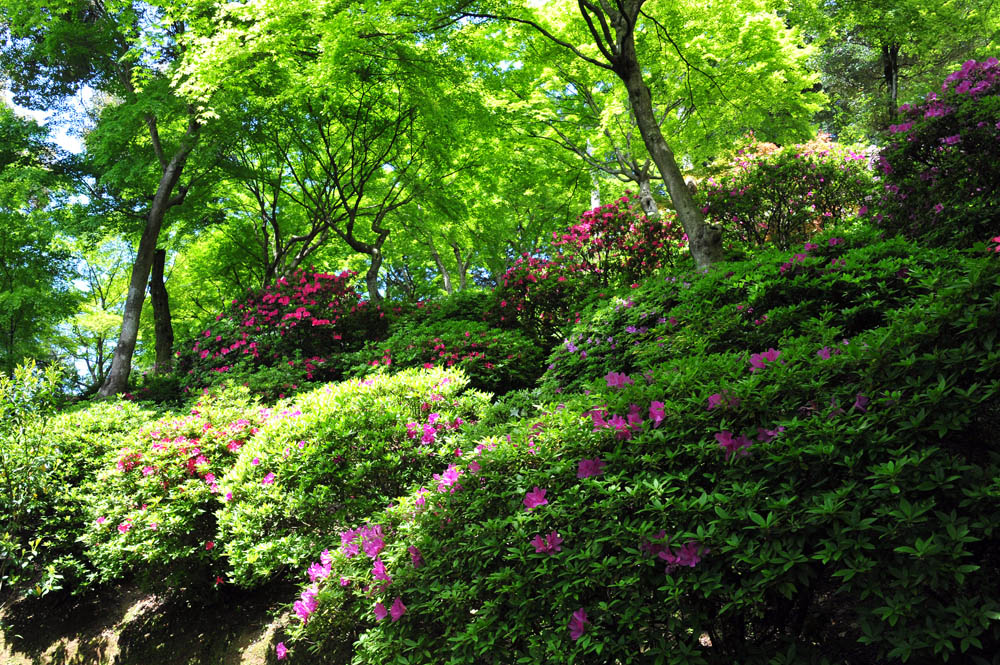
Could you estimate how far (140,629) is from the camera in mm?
3725

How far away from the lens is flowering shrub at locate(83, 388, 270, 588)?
11.3 ft

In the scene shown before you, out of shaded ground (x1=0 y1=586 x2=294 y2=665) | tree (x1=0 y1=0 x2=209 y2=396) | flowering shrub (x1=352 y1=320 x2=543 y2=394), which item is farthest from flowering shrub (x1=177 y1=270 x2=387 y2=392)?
shaded ground (x1=0 y1=586 x2=294 y2=665)

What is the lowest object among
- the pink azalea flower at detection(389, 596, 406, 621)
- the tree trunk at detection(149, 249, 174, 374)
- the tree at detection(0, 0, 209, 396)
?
the pink azalea flower at detection(389, 596, 406, 621)

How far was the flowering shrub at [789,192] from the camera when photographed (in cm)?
671

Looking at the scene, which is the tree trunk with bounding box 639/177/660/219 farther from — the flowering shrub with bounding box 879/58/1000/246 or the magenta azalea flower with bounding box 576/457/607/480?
the magenta azalea flower with bounding box 576/457/607/480

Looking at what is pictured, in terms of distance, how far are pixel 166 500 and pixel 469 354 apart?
128 inches

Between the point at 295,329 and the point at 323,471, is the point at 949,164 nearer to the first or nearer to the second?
the point at 323,471

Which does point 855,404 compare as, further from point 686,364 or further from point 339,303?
point 339,303

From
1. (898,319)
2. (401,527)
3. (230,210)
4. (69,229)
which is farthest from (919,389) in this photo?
(230,210)

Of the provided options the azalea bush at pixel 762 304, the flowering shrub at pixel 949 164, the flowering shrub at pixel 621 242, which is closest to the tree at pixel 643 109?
the azalea bush at pixel 762 304

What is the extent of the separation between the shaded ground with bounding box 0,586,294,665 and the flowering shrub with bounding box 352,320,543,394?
104 inches

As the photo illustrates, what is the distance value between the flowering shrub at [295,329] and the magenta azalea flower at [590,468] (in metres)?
6.59

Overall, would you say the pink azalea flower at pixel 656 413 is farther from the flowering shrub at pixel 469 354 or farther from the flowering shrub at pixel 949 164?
the flowering shrub at pixel 469 354

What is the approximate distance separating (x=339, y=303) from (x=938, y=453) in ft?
26.7
